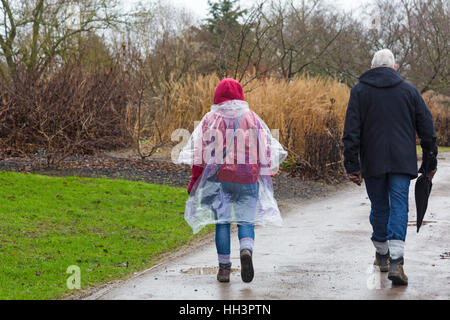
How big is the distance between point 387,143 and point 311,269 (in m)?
1.44

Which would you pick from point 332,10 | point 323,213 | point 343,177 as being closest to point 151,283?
point 323,213

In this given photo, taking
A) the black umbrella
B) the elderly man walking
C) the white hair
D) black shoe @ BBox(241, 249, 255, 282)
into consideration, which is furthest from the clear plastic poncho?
the black umbrella

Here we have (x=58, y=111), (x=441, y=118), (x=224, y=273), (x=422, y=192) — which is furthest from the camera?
(x=441, y=118)

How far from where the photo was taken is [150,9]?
89.7ft

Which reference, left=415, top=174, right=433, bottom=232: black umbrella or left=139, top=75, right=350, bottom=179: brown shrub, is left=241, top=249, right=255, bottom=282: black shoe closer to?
left=415, top=174, right=433, bottom=232: black umbrella

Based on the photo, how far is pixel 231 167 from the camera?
5.81m

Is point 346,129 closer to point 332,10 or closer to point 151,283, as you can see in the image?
point 151,283

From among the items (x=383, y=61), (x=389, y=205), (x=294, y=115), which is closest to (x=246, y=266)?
(x=389, y=205)

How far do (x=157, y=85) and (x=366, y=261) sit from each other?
14.7 m

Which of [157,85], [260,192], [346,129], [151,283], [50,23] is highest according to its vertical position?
[50,23]

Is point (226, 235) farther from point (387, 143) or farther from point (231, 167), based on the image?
point (387, 143)

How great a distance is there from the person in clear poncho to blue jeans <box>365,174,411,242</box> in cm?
90

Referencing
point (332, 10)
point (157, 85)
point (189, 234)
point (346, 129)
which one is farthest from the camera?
point (332, 10)

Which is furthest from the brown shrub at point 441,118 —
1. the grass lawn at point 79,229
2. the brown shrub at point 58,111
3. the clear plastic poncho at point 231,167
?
the clear plastic poncho at point 231,167
